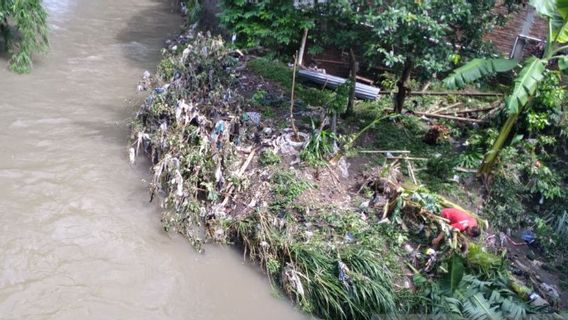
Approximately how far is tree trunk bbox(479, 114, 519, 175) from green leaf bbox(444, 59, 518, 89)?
0.73 metres

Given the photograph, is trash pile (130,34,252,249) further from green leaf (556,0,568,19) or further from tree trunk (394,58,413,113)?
green leaf (556,0,568,19)

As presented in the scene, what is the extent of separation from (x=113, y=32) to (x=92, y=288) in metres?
8.83

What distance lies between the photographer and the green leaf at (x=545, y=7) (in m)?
5.42

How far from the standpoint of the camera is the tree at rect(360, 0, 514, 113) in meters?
5.73

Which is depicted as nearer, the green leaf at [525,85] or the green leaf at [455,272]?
the green leaf at [455,272]

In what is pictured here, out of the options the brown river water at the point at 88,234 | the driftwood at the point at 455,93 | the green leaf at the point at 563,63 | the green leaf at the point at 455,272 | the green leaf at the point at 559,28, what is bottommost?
the brown river water at the point at 88,234

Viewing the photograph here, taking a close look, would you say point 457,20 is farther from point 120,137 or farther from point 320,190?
point 120,137

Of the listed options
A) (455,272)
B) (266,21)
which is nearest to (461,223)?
(455,272)

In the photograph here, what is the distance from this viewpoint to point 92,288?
194 inches

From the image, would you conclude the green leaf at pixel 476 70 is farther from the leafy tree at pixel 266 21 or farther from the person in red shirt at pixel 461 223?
the leafy tree at pixel 266 21

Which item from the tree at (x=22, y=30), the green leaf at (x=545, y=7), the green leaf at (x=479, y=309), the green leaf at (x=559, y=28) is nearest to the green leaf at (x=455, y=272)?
the green leaf at (x=479, y=309)

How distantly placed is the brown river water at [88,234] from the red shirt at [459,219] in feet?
7.14

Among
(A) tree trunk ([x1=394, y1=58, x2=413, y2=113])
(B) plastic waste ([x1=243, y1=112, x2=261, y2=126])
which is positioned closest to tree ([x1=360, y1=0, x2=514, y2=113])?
(A) tree trunk ([x1=394, y1=58, x2=413, y2=113])

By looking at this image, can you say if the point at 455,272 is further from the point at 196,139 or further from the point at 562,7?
the point at 196,139
